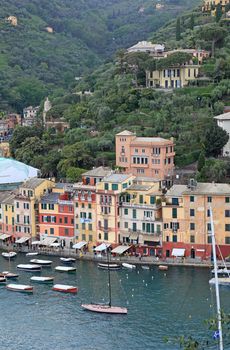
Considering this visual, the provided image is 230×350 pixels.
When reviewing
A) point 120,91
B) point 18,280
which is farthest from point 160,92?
point 18,280

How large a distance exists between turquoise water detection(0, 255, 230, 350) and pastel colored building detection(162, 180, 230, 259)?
293 centimetres

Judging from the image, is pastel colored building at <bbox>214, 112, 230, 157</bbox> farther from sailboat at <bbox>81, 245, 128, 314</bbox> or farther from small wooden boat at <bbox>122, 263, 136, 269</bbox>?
sailboat at <bbox>81, 245, 128, 314</bbox>

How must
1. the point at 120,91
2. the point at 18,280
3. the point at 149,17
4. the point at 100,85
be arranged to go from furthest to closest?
the point at 149,17, the point at 100,85, the point at 120,91, the point at 18,280

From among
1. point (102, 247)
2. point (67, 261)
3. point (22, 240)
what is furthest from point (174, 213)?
point (22, 240)

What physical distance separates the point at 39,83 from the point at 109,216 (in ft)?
261

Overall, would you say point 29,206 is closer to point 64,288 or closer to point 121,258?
point 121,258

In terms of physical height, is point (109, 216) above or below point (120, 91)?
below

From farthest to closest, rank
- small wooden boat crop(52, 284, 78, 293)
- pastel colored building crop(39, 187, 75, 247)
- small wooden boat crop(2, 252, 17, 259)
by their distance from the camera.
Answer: pastel colored building crop(39, 187, 75, 247), small wooden boat crop(2, 252, 17, 259), small wooden boat crop(52, 284, 78, 293)

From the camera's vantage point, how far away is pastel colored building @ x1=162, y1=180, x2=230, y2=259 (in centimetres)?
5834

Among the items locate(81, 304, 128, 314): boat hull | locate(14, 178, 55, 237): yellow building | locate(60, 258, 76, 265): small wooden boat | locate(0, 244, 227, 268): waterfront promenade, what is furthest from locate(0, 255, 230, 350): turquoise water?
locate(14, 178, 55, 237): yellow building

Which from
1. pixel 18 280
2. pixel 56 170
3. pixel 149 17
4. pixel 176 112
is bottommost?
pixel 18 280

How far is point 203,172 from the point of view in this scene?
6712cm

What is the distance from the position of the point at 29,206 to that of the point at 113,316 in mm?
20135

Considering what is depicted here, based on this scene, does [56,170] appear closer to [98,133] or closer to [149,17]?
[98,133]
